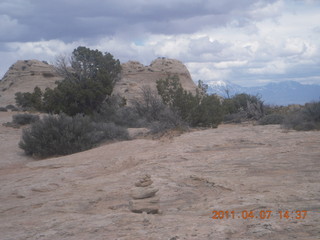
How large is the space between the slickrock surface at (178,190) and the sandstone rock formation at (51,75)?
3267 cm

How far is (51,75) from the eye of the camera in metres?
50.2

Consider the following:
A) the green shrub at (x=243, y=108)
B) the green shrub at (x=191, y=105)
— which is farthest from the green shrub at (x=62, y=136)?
the green shrub at (x=243, y=108)

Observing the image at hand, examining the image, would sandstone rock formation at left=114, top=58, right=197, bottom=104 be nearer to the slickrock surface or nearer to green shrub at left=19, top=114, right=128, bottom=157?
green shrub at left=19, top=114, right=128, bottom=157

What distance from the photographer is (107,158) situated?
1059 centimetres

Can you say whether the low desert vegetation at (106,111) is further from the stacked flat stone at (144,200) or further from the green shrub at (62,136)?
the stacked flat stone at (144,200)

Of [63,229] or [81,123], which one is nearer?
[63,229]

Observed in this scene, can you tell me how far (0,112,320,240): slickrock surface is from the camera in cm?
423

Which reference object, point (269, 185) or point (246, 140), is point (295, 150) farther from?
point (269, 185)

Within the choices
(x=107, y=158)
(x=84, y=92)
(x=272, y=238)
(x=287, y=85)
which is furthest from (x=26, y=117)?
(x=287, y=85)

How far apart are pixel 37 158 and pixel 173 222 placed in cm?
1029

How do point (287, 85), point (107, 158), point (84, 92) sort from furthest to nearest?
point (287, 85) → point (84, 92) → point (107, 158)
